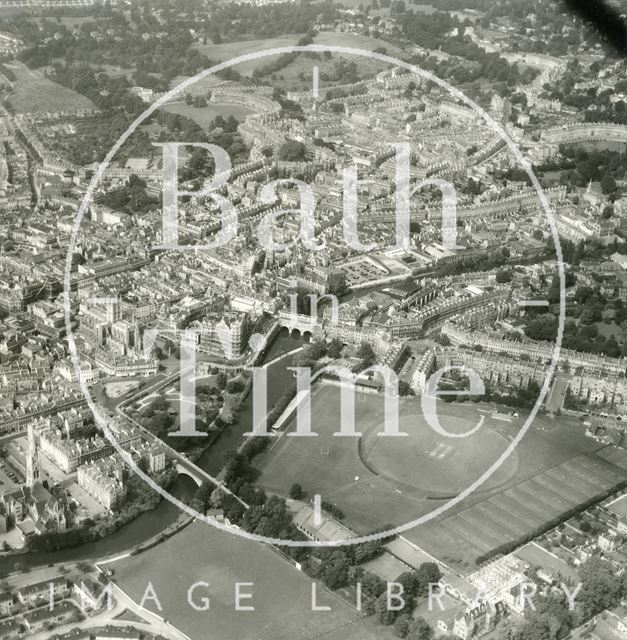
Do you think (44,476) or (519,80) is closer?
(44,476)

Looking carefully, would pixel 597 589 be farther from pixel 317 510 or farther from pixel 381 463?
pixel 381 463

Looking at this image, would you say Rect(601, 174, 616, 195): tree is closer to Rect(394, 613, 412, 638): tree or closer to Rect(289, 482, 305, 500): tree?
Rect(289, 482, 305, 500): tree

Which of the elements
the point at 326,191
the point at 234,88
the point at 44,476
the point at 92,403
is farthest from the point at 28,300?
the point at 234,88

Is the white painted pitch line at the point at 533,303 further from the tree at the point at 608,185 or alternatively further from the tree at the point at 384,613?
the tree at the point at 384,613

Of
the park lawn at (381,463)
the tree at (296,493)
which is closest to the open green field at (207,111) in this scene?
the park lawn at (381,463)

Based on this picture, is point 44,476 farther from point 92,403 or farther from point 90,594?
point 90,594

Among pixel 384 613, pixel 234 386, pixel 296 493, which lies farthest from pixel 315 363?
pixel 384 613

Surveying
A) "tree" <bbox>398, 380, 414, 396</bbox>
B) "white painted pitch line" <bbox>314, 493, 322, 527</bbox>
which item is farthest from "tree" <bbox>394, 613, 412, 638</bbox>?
"tree" <bbox>398, 380, 414, 396</bbox>
